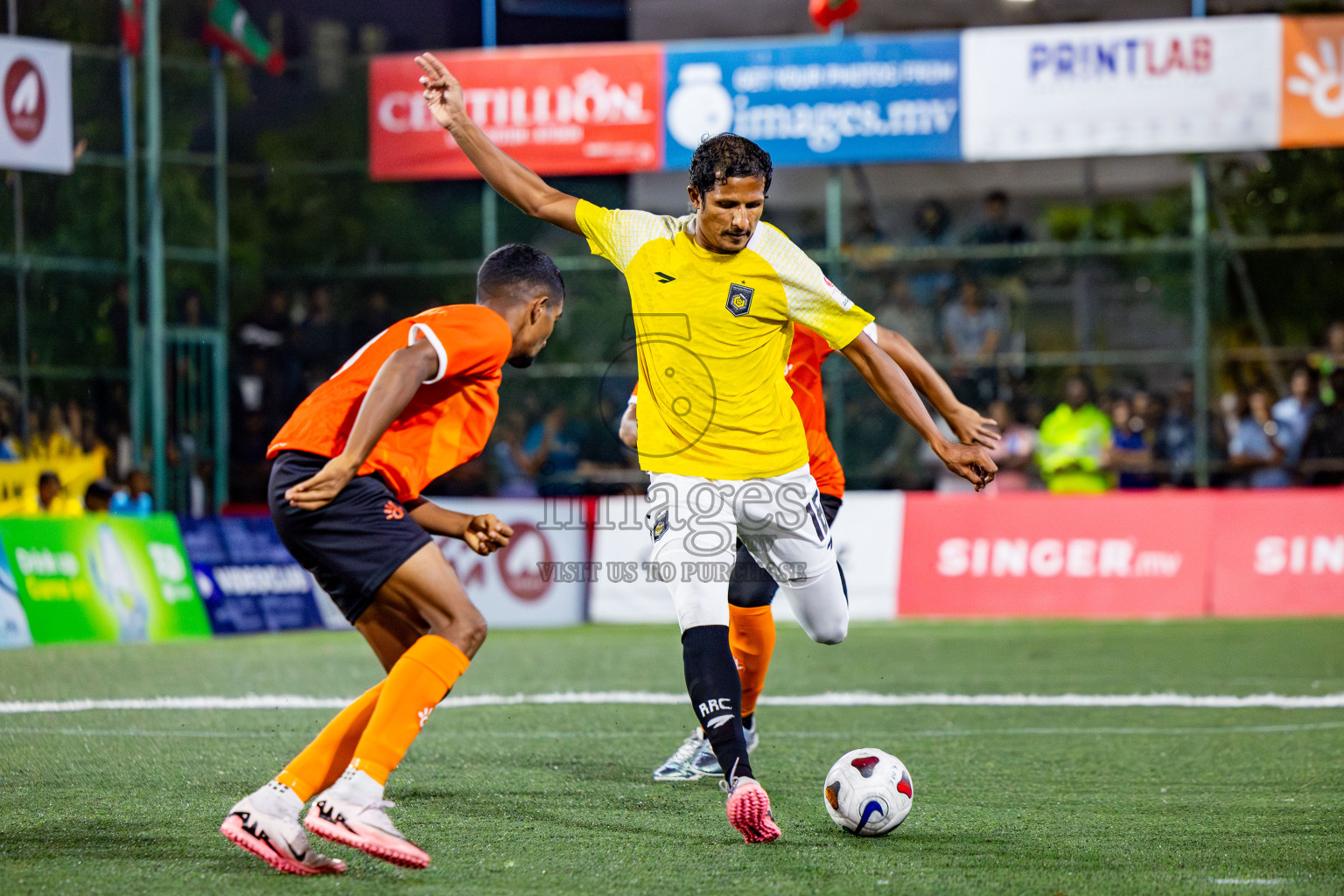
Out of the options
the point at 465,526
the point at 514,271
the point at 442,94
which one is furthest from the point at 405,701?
the point at 442,94

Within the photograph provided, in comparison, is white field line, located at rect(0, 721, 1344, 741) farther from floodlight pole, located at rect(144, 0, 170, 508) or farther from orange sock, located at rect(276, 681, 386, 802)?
floodlight pole, located at rect(144, 0, 170, 508)

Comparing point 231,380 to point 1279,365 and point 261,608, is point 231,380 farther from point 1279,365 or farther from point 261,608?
point 1279,365

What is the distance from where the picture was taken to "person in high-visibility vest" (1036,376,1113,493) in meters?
16.9

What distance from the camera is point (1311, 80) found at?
17453 mm

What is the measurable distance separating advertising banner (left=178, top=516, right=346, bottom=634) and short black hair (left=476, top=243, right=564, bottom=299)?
9.15 m

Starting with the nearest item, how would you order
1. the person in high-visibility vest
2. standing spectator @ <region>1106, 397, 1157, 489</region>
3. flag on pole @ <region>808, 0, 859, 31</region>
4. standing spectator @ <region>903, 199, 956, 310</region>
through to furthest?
the person in high-visibility vest < standing spectator @ <region>1106, 397, 1157, 489</region> < standing spectator @ <region>903, 199, 956, 310</region> < flag on pole @ <region>808, 0, 859, 31</region>

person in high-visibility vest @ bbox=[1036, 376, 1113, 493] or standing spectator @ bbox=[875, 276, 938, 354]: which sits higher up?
standing spectator @ bbox=[875, 276, 938, 354]

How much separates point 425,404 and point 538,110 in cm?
1455

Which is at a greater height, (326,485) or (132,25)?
(132,25)

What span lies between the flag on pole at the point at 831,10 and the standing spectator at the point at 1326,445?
22.8 ft

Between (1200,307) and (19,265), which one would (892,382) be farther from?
(1200,307)

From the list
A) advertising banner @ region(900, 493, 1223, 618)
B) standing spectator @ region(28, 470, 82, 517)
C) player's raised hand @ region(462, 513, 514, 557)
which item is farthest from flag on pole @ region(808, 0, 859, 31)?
player's raised hand @ region(462, 513, 514, 557)

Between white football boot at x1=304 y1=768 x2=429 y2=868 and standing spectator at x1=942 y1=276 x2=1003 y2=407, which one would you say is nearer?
white football boot at x1=304 y1=768 x2=429 y2=868

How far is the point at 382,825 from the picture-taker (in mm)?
4527
